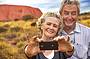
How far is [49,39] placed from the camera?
639 centimetres

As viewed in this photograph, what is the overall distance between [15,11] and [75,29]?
0.57m

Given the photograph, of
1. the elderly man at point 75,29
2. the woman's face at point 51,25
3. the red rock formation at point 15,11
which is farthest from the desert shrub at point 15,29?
the elderly man at point 75,29

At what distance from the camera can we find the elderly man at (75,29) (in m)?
6.37

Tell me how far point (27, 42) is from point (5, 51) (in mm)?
216

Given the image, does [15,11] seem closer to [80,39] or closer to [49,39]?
[49,39]

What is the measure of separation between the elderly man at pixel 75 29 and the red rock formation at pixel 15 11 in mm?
261

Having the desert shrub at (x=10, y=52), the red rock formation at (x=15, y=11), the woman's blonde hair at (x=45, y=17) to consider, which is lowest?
the desert shrub at (x=10, y=52)

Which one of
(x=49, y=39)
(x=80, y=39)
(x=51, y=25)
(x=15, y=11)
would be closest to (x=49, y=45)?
(x=49, y=39)

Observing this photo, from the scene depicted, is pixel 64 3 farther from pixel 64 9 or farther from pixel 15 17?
pixel 15 17

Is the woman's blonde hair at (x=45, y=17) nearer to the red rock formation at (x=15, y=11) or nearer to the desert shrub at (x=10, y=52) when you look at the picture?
the red rock formation at (x=15, y=11)

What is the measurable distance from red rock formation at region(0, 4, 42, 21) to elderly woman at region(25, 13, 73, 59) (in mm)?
107

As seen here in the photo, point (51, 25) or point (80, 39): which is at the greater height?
point (51, 25)

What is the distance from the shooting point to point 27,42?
6.38 meters

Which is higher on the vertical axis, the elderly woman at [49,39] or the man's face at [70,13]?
the man's face at [70,13]
